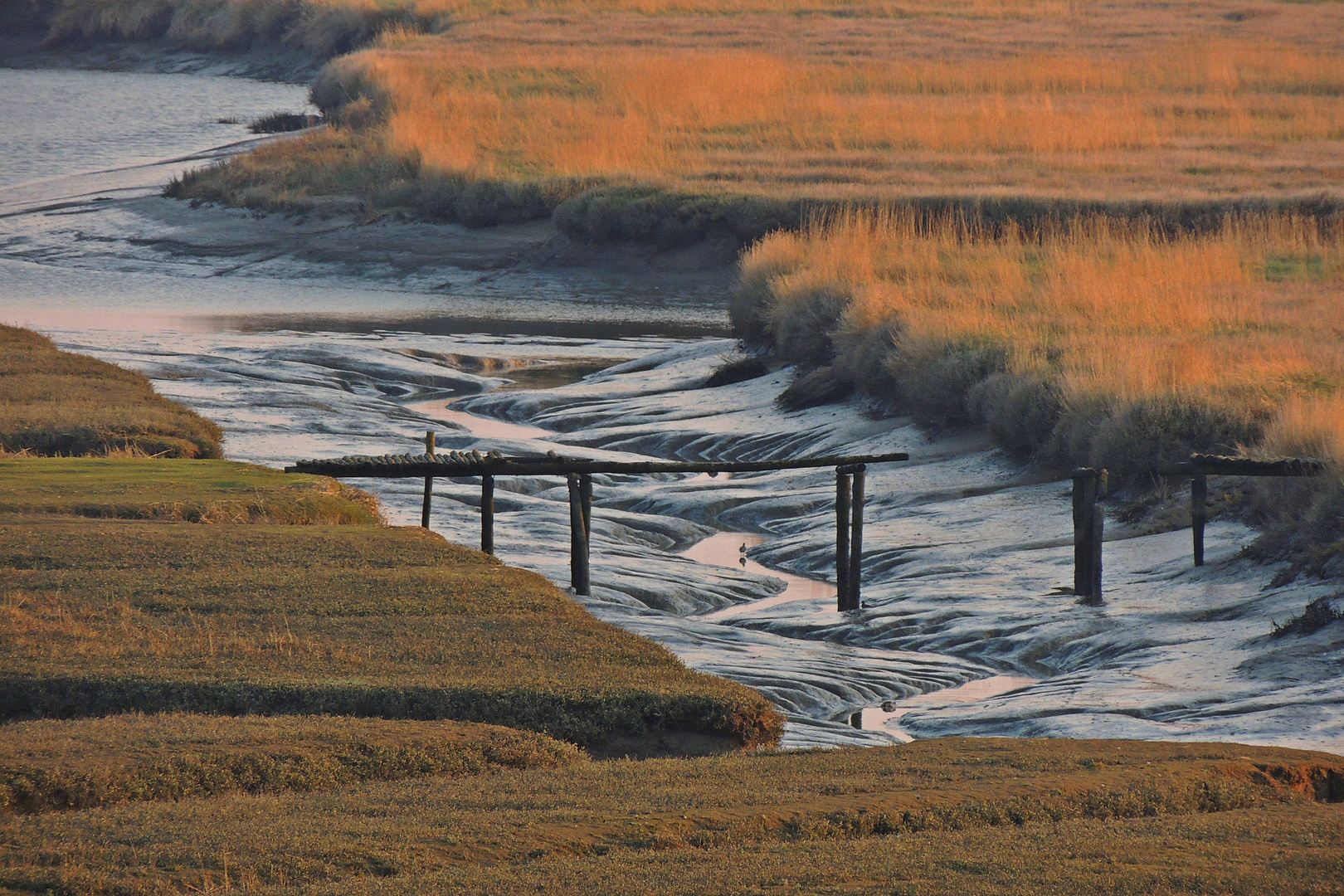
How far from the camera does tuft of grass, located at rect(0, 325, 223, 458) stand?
49.3ft

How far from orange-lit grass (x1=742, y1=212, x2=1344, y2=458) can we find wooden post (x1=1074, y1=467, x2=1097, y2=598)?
1.86 metres

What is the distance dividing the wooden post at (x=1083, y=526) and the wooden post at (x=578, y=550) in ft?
12.0

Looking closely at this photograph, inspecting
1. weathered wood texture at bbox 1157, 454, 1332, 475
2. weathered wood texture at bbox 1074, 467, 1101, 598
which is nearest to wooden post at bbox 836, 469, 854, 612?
weathered wood texture at bbox 1074, 467, 1101, 598

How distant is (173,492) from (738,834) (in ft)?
24.7

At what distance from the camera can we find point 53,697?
293 inches

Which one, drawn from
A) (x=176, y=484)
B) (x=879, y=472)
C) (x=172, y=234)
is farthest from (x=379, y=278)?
(x=176, y=484)

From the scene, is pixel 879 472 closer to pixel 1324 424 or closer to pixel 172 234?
pixel 1324 424

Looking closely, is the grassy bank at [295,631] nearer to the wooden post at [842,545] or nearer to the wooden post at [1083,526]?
the wooden post at [842,545]

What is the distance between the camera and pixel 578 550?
1245 cm

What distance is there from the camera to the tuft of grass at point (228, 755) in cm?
607

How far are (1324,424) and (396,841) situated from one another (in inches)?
386

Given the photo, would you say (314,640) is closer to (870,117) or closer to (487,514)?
(487,514)

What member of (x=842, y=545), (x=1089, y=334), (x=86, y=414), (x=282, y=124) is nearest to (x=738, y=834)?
(x=842, y=545)

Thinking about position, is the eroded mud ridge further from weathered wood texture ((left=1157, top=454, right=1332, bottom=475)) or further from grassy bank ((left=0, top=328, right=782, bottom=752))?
grassy bank ((left=0, top=328, right=782, bottom=752))
